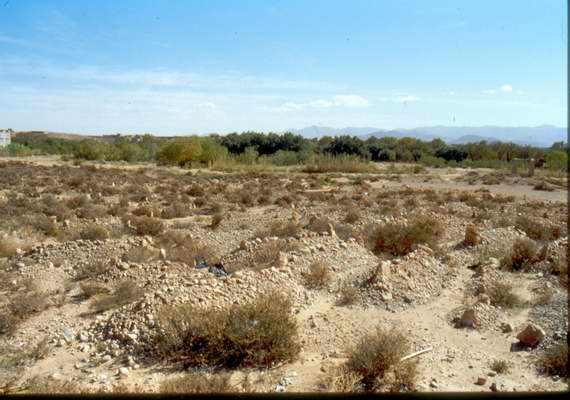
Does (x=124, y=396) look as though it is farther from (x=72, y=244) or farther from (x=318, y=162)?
(x=318, y=162)

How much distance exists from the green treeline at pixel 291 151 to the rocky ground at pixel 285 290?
27.2 meters

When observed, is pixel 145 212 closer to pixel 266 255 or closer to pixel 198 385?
pixel 266 255

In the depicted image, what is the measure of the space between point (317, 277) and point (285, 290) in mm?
959

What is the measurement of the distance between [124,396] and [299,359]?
1.91 meters

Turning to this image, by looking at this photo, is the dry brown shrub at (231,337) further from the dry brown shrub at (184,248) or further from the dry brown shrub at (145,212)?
the dry brown shrub at (145,212)

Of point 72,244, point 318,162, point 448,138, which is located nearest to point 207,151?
point 318,162

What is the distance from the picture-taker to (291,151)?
176ft

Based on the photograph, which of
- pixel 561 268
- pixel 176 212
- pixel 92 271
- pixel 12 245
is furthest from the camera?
pixel 176 212

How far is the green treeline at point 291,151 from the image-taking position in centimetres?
4200

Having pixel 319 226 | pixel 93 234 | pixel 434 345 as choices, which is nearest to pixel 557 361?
pixel 434 345

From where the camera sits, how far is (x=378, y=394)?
4746 millimetres

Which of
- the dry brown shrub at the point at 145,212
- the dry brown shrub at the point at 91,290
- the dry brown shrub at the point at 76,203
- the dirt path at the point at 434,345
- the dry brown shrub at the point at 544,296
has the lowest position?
the dirt path at the point at 434,345

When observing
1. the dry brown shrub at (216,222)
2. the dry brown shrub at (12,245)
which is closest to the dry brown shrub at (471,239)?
the dry brown shrub at (216,222)

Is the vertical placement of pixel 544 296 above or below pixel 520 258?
below
